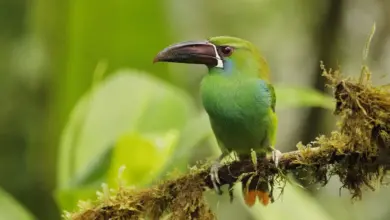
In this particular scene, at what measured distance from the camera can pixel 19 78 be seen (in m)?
3.19

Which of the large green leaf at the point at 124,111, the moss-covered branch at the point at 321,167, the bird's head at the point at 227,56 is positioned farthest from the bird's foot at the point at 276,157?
the large green leaf at the point at 124,111

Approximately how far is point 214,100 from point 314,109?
166 centimetres

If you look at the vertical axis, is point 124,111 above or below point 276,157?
below

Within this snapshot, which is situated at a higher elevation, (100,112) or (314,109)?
(100,112)

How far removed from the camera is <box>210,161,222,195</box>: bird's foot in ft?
3.66

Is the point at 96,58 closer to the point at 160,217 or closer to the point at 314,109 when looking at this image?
the point at 160,217

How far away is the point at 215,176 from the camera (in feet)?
3.68

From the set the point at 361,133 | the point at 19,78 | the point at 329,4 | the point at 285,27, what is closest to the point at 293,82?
the point at 285,27

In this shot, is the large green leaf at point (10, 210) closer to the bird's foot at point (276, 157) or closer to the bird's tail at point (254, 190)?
the bird's tail at point (254, 190)

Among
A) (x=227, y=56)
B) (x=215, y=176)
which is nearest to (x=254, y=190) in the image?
(x=215, y=176)

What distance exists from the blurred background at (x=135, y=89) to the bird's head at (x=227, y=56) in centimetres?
21

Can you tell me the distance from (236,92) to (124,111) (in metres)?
0.69

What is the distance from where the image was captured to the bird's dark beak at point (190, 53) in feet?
3.90

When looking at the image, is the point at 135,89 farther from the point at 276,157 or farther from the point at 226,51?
the point at 276,157
